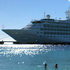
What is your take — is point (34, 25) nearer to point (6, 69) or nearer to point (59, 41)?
point (59, 41)

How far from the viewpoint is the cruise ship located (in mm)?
122250

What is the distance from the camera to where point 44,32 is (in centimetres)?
12481

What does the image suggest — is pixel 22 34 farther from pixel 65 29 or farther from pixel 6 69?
pixel 6 69

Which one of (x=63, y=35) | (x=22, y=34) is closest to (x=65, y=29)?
(x=63, y=35)

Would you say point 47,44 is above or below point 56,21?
below

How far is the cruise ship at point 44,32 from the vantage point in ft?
401

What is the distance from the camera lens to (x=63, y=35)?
417ft

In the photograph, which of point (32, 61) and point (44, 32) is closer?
point (32, 61)

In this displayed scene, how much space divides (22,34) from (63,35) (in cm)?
1918

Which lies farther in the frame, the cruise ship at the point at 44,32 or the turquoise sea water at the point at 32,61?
the cruise ship at the point at 44,32

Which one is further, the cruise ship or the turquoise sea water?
the cruise ship

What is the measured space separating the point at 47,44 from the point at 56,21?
11.4 metres

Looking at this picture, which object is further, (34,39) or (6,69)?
(34,39)

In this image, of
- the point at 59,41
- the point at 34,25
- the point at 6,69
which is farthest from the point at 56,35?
→ the point at 6,69
